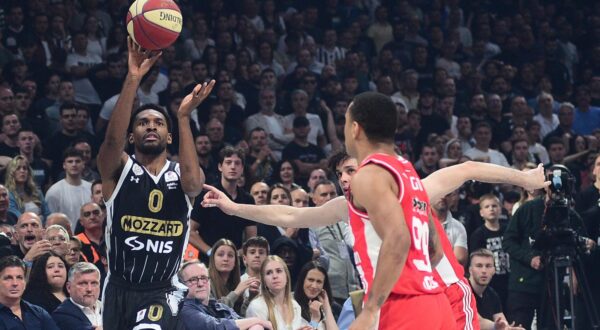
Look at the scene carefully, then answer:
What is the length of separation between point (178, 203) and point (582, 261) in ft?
16.8

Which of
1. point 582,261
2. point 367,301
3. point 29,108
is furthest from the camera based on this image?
point 29,108

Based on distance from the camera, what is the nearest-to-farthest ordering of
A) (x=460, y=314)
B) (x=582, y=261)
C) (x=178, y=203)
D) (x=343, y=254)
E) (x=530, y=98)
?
(x=460, y=314) < (x=178, y=203) < (x=582, y=261) < (x=343, y=254) < (x=530, y=98)

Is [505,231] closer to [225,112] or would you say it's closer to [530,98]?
[225,112]

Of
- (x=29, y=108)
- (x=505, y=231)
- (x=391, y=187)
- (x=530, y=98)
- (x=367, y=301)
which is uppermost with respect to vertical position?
(x=530, y=98)

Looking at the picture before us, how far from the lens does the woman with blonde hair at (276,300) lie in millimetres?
9609

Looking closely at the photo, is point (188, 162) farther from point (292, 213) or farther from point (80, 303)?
point (80, 303)

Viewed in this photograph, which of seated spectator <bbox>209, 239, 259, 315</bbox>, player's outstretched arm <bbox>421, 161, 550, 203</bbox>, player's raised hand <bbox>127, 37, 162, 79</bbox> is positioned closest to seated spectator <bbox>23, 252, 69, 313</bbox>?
seated spectator <bbox>209, 239, 259, 315</bbox>

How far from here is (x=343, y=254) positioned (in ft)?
36.8

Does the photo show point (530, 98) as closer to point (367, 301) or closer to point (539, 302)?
point (539, 302)

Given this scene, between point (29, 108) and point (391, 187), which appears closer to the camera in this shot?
point (391, 187)

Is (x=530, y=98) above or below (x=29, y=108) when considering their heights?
above

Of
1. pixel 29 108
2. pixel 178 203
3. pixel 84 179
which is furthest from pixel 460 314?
pixel 29 108

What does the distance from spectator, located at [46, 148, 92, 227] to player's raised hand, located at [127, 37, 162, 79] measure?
4.41 meters

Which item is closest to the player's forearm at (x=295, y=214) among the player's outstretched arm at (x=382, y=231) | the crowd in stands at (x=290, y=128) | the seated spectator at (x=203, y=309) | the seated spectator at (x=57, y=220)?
the player's outstretched arm at (x=382, y=231)
